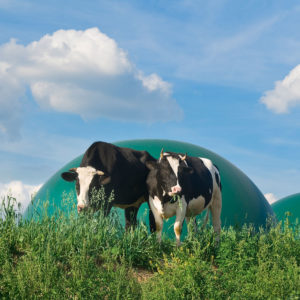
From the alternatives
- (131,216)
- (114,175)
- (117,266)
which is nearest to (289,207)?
(131,216)

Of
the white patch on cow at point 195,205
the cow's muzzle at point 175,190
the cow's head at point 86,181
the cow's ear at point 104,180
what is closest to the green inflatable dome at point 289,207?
the white patch on cow at point 195,205

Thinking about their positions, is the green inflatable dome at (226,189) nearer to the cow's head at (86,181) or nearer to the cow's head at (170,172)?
the cow's head at (170,172)

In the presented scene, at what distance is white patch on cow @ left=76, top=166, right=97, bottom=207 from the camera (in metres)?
8.62

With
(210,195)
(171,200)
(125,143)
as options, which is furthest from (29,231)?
(125,143)

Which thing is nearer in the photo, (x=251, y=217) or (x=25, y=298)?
(x=25, y=298)

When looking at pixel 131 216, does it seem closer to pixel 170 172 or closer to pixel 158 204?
pixel 158 204

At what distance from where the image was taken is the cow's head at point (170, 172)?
878 centimetres

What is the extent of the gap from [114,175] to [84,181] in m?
0.78

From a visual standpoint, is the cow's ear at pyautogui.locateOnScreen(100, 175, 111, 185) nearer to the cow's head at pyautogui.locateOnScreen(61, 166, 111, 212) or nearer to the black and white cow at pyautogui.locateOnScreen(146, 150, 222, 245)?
the cow's head at pyautogui.locateOnScreen(61, 166, 111, 212)

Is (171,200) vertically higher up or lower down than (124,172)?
lower down

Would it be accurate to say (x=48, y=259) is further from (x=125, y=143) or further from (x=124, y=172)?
(x=125, y=143)

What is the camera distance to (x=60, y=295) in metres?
6.03

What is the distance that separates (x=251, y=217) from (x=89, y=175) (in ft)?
21.1

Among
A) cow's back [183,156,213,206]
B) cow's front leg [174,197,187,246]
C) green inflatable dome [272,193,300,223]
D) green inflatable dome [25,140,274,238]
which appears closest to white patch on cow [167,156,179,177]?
cow's back [183,156,213,206]
